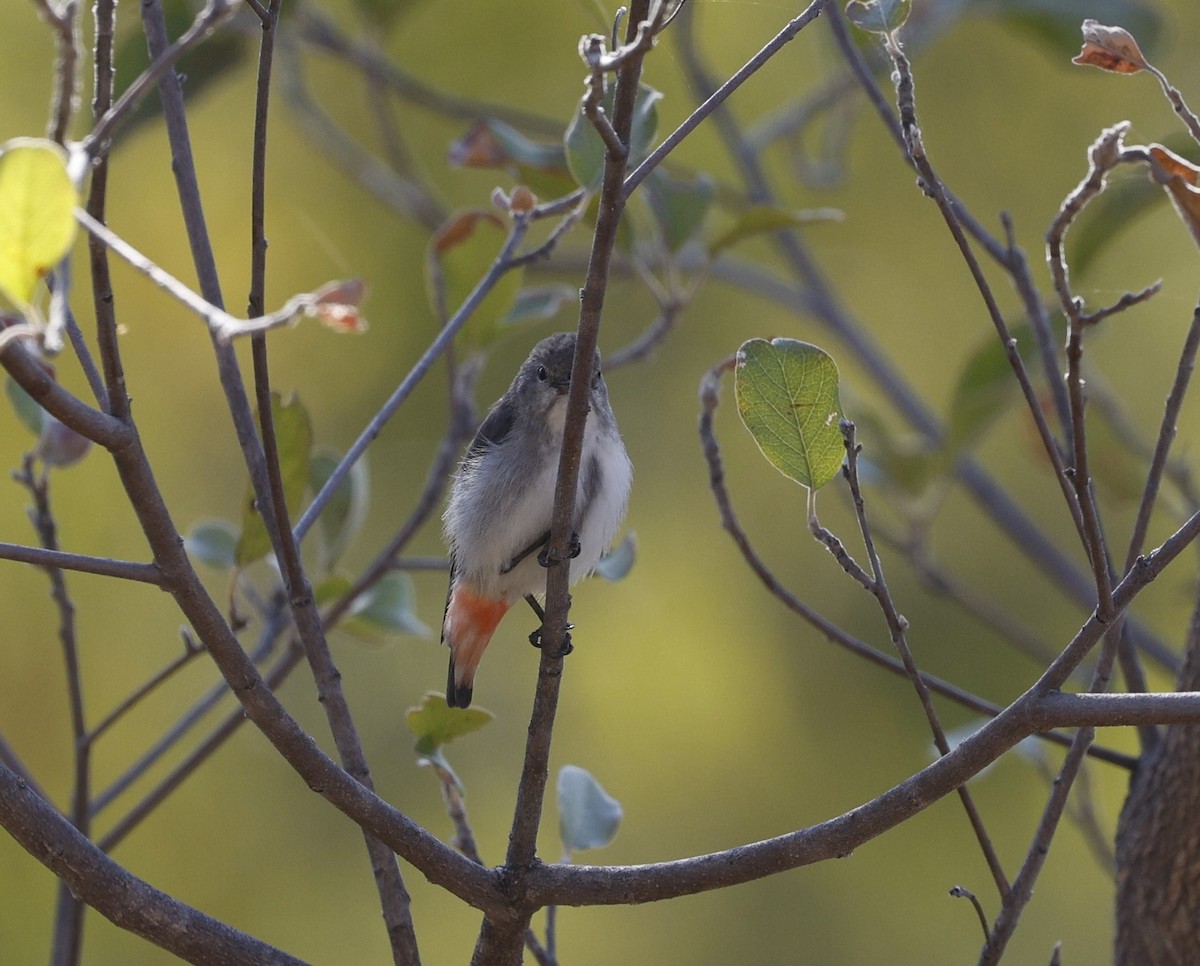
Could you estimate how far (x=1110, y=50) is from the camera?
1.62 metres

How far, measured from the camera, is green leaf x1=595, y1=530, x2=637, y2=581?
7.83 ft

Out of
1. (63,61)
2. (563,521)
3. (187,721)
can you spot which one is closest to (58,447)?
(187,721)

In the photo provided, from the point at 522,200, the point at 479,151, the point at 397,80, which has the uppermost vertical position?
the point at 397,80

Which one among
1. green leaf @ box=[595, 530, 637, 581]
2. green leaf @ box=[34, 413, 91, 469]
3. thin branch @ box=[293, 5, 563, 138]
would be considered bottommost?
green leaf @ box=[34, 413, 91, 469]

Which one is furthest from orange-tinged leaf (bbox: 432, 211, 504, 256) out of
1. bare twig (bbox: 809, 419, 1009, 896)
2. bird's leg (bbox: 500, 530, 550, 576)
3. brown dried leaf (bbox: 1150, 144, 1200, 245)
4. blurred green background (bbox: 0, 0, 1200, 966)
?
blurred green background (bbox: 0, 0, 1200, 966)

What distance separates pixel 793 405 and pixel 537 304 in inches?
44.9

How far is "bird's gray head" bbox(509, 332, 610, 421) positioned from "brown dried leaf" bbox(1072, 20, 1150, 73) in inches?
54.4

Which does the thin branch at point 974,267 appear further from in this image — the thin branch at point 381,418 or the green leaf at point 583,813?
the green leaf at point 583,813

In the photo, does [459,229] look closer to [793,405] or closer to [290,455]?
[290,455]

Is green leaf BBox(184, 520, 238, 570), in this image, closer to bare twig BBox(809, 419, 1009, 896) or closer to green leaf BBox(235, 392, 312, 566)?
green leaf BBox(235, 392, 312, 566)

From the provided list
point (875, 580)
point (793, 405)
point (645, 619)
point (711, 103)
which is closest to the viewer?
point (711, 103)

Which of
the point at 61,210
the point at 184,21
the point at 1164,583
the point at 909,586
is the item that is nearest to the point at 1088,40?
the point at 61,210

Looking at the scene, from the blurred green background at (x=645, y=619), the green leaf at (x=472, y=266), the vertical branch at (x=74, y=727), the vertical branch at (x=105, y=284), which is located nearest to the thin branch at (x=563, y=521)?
the vertical branch at (x=105, y=284)

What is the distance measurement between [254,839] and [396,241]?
7.73 ft
